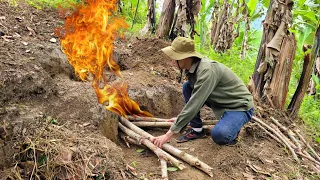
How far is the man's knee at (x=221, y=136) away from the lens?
11.3 ft

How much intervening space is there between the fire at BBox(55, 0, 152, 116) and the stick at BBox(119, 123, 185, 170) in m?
0.35

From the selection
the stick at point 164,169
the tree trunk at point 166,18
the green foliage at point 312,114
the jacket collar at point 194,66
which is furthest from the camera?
the tree trunk at point 166,18

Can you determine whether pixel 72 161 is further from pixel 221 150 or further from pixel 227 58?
pixel 227 58

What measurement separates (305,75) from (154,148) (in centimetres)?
295

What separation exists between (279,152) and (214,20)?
19.7 ft

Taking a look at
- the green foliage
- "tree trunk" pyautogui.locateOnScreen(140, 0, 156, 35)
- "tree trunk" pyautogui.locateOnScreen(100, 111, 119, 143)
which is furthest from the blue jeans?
"tree trunk" pyautogui.locateOnScreen(140, 0, 156, 35)

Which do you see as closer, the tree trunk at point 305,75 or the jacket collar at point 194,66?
the jacket collar at point 194,66

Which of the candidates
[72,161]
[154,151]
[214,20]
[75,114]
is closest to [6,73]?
[75,114]

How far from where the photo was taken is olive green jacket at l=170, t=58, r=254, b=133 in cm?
314

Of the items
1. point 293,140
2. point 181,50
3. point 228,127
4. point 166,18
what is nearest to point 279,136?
point 293,140

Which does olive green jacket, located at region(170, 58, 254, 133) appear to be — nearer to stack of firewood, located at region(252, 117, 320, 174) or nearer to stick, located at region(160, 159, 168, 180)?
stick, located at region(160, 159, 168, 180)

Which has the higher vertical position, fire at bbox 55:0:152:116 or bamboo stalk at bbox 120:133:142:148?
fire at bbox 55:0:152:116

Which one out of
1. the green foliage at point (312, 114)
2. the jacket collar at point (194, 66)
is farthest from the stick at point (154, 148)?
the green foliage at point (312, 114)

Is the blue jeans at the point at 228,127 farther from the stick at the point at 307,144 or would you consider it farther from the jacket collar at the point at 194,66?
the stick at the point at 307,144
